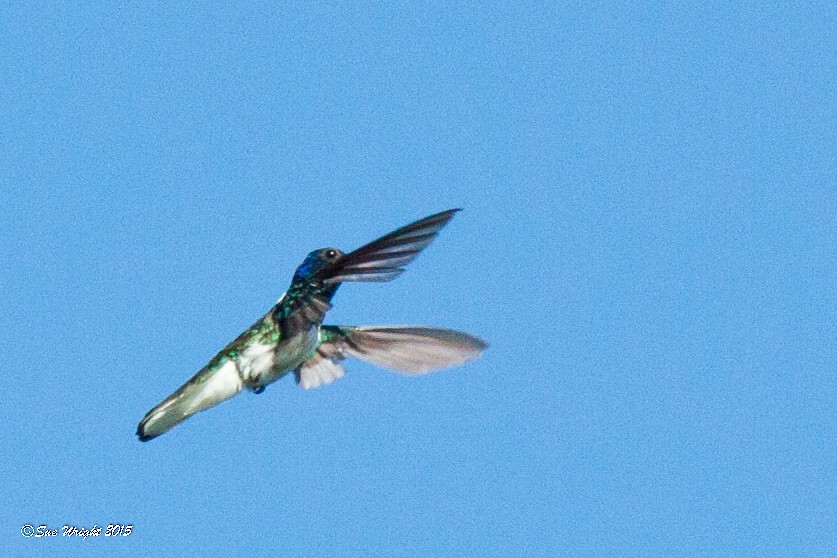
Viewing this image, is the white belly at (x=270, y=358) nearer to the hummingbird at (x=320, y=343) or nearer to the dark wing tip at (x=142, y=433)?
the hummingbird at (x=320, y=343)

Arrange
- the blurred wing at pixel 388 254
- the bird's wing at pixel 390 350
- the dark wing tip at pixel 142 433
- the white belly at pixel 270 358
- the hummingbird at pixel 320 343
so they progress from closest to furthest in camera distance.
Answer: the blurred wing at pixel 388 254 → the hummingbird at pixel 320 343 → the dark wing tip at pixel 142 433 → the white belly at pixel 270 358 → the bird's wing at pixel 390 350

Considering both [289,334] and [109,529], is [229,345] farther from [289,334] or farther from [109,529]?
[109,529]

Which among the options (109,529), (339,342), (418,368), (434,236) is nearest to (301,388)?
(339,342)

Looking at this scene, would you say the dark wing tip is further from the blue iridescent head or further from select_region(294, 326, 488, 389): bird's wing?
select_region(294, 326, 488, 389): bird's wing

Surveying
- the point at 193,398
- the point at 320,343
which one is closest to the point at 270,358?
the point at 193,398

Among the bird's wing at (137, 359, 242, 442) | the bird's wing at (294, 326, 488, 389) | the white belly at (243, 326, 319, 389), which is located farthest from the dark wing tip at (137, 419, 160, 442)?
the bird's wing at (294, 326, 488, 389)

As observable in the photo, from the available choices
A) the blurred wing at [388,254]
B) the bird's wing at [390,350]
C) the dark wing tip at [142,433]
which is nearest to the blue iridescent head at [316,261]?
the blurred wing at [388,254]

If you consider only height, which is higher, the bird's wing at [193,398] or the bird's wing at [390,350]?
the bird's wing at [390,350]

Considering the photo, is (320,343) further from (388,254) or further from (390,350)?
(388,254)
